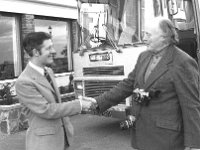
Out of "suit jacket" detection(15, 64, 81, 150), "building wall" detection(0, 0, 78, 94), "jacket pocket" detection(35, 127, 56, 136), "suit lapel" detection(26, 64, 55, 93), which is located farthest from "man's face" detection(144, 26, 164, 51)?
"building wall" detection(0, 0, 78, 94)

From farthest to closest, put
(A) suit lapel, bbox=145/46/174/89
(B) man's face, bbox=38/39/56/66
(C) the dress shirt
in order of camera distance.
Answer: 1. (C) the dress shirt
2. (A) suit lapel, bbox=145/46/174/89
3. (B) man's face, bbox=38/39/56/66

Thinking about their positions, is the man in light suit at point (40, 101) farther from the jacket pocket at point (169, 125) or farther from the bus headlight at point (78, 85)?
the bus headlight at point (78, 85)

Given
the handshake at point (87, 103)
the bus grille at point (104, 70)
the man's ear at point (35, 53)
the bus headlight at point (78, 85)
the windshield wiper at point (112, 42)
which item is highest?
the windshield wiper at point (112, 42)

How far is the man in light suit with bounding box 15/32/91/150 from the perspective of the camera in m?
2.90

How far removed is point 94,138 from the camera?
749 centimetres

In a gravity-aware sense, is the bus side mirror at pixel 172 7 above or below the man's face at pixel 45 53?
above

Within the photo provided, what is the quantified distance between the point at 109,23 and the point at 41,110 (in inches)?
183

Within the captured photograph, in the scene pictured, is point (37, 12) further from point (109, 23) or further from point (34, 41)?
point (34, 41)

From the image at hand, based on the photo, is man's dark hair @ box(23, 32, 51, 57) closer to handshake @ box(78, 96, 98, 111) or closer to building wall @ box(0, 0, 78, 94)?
handshake @ box(78, 96, 98, 111)

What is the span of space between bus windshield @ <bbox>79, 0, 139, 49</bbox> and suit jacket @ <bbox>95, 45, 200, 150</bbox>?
360cm

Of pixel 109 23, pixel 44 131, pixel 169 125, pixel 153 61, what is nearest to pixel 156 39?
pixel 153 61

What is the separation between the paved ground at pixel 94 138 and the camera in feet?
22.5

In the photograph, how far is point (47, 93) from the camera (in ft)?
9.78

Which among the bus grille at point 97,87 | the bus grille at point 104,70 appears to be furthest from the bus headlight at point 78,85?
the bus grille at point 104,70
